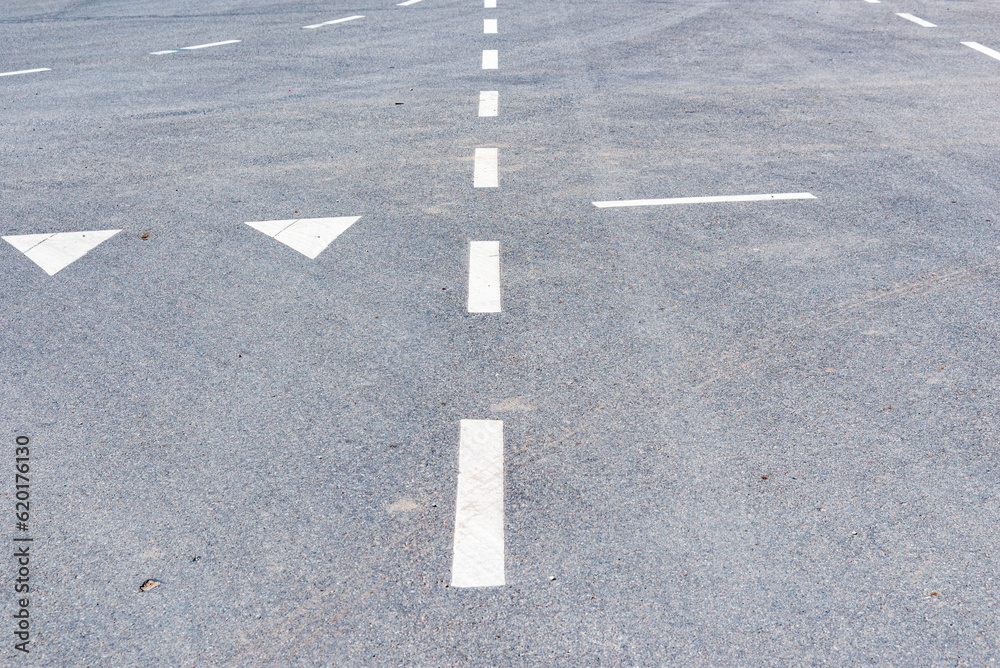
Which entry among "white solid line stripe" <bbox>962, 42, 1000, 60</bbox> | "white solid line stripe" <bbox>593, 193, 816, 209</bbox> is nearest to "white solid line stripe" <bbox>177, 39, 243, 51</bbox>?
"white solid line stripe" <bbox>593, 193, 816, 209</bbox>

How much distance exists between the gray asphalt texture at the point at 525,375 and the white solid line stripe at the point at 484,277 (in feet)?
0.39

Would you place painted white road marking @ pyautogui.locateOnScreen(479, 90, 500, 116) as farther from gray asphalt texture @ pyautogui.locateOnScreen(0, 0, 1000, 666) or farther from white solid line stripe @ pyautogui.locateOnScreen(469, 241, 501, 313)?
white solid line stripe @ pyautogui.locateOnScreen(469, 241, 501, 313)

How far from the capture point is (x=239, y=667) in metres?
3.56

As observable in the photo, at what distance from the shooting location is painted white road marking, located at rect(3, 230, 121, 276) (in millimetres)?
6938

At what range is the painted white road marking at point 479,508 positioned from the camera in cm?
397

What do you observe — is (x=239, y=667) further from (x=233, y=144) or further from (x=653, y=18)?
(x=653, y=18)

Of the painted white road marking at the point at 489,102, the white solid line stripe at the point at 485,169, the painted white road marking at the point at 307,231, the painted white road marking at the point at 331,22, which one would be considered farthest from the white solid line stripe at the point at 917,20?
the painted white road marking at the point at 307,231

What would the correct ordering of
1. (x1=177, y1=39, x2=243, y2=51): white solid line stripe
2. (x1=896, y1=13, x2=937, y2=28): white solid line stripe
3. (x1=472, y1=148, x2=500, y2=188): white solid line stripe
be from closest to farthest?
(x1=472, y1=148, x2=500, y2=188): white solid line stripe
(x1=177, y1=39, x2=243, y2=51): white solid line stripe
(x1=896, y1=13, x2=937, y2=28): white solid line stripe

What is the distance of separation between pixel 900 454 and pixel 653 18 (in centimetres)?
1126

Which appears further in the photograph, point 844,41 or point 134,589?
point 844,41

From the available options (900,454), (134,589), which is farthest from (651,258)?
(134,589)

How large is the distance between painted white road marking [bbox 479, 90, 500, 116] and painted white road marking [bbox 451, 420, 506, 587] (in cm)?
588

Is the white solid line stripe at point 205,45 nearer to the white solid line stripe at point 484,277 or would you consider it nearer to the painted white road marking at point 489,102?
the painted white road marking at point 489,102

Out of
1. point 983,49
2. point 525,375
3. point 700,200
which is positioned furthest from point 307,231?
point 983,49
